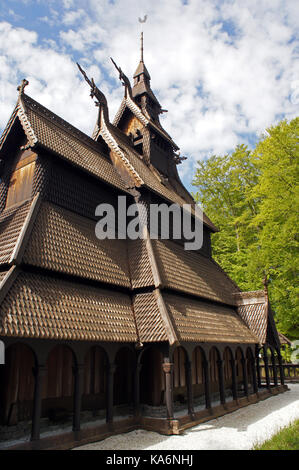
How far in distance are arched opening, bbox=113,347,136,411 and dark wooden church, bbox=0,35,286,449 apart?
0.11 feet

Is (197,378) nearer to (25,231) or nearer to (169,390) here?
(169,390)

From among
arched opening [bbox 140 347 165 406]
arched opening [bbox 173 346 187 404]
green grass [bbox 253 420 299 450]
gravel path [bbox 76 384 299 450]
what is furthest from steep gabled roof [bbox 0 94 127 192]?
green grass [bbox 253 420 299 450]

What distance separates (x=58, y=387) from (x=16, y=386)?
1.25m

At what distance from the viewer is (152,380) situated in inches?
437

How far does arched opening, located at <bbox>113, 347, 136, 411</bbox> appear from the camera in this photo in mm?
11062

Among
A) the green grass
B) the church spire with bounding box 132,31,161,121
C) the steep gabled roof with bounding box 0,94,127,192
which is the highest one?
the church spire with bounding box 132,31,161,121

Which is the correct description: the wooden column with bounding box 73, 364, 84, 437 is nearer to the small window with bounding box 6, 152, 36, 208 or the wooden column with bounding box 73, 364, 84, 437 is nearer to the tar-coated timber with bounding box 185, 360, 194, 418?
the tar-coated timber with bounding box 185, 360, 194, 418

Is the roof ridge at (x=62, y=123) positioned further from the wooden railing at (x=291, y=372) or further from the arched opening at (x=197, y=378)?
the wooden railing at (x=291, y=372)

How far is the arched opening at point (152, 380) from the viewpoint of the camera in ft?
35.9

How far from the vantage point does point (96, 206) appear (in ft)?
41.7

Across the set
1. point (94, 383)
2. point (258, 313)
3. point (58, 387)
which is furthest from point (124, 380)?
point (258, 313)

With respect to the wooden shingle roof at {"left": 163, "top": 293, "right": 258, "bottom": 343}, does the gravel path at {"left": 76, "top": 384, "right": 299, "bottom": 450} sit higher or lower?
lower

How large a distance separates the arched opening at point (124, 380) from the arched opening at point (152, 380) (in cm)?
38
